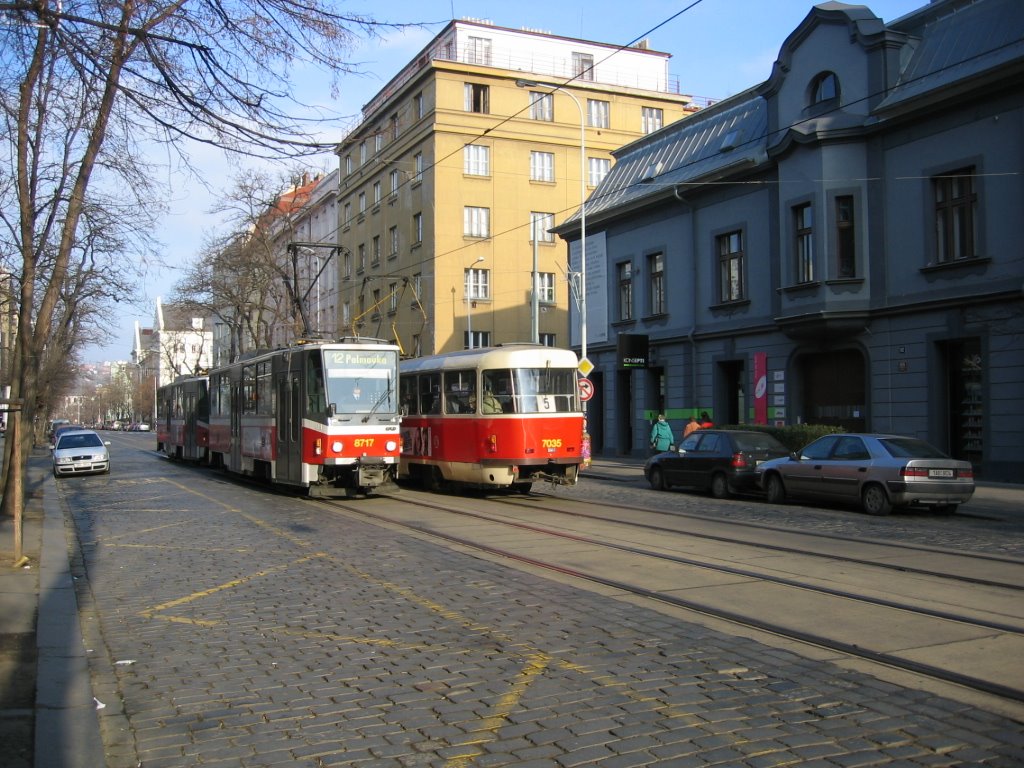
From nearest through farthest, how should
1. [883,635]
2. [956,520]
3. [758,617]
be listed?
[883,635] → [758,617] → [956,520]

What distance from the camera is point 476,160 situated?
51.0 m

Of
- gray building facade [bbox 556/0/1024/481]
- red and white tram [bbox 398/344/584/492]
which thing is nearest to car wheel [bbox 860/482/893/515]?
red and white tram [bbox 398/344/584/492]

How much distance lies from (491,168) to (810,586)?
44.6 metres

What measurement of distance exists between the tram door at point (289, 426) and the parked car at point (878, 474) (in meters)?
9.88

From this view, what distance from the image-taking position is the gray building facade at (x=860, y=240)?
838 inches

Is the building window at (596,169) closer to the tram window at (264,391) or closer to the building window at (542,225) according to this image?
the building window at (542,225)

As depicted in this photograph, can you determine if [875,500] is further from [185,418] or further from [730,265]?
[185,418]

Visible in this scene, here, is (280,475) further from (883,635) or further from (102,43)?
(883,635)

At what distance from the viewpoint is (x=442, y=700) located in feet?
18.9

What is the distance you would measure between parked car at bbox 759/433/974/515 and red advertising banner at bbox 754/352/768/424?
9.84 m

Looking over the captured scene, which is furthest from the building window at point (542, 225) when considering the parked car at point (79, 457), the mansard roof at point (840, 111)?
the parked car at point (79, 457)

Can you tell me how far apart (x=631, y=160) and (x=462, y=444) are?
2119cm

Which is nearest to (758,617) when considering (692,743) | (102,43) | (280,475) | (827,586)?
(827,586)

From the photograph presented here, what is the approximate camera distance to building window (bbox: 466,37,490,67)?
172ft
